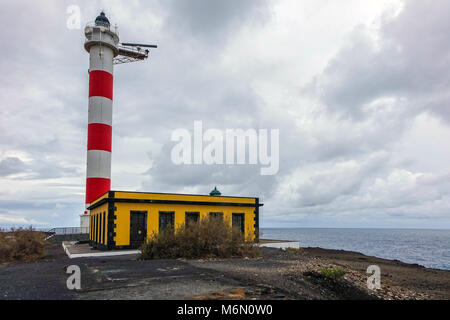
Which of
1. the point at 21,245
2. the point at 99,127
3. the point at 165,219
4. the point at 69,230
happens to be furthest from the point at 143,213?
the point at 69,230

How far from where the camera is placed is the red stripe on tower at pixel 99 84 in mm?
28266

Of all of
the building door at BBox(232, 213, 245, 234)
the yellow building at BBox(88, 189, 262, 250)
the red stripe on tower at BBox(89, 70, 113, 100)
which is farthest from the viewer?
the red stripe on tower at BBox(89, 70, 113, 100)

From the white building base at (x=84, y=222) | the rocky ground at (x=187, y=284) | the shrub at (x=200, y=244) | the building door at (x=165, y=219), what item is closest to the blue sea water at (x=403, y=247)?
the building door at (x=165, y=219)

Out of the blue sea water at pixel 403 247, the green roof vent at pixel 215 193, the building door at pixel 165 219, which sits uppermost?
the green roof vent at pixel 215 193

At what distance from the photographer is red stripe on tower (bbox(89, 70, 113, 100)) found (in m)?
28.3

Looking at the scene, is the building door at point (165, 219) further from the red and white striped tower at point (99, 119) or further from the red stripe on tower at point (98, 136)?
the red stripe on tower at point (98, 136)

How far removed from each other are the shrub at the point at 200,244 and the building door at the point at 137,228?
575 centimetres

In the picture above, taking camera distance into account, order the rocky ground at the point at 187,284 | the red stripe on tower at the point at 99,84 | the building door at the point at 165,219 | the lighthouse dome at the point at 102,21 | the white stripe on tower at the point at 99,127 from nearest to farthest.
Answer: the rocky ground at the point at 187,284 → the building door at the point at 165,219 → the white stripe on tower at the point at 99,127 → the red stripe on tower at the point at 99,84 → the lighthouse dome at the point at 102,21

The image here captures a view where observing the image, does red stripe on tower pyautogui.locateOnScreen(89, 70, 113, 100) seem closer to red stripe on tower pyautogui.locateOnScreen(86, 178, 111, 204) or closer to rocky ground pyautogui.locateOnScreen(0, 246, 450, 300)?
red stripe on tower pyautogui.locateOnScreen(86, 178, 111, 204)

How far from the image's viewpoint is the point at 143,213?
68.6 feet

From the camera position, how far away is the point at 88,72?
101ft

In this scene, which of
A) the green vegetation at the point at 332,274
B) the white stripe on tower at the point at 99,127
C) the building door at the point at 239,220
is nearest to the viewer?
the green vegetation at the point at 332,274

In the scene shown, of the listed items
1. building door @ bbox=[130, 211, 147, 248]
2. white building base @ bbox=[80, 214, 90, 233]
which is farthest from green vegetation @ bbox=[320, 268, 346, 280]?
white building base @ bbox=[80, 214, 90, 233]
